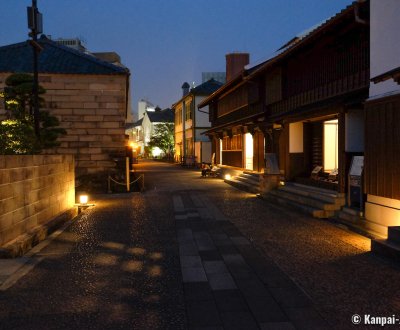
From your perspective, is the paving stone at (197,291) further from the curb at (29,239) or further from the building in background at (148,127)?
the building in background at (148,127)

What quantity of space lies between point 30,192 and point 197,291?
539 centimetres

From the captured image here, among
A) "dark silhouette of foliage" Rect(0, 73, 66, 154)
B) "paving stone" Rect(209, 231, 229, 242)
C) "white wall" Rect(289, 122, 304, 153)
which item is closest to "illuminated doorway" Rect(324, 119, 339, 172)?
"white wall" Rect(289, 122, 304, 153)

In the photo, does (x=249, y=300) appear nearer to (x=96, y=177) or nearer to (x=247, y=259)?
(x=247, y=259)

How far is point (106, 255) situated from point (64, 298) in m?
2.43

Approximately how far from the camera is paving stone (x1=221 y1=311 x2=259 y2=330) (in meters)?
4.61

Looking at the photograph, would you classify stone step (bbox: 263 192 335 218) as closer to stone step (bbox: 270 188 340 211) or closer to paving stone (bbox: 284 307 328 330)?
stone step (bbox: 270 188 340 211)

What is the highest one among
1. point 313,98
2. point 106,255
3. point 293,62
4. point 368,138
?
point 293,62

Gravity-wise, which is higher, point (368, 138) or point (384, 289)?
point (368, 138)

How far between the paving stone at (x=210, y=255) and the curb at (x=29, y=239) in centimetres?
343

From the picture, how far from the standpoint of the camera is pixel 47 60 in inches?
885

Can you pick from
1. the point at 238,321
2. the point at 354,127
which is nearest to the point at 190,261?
the point at 238,321

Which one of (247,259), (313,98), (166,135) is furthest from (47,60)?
(166,135)

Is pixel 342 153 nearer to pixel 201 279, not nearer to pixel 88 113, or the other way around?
pixel 201 279

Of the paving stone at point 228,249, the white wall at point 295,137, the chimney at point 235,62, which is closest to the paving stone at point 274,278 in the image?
the paving stone at point 228,249
